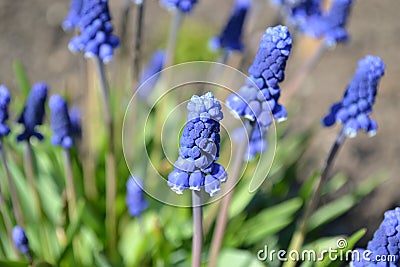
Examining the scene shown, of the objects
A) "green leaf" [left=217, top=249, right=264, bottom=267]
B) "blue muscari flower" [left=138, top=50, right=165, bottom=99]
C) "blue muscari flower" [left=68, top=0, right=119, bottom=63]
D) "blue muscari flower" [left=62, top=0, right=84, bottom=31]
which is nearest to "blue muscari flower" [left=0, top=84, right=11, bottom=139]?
"blue muscari flower" [left=68, top=0, right=119, bottom=63]

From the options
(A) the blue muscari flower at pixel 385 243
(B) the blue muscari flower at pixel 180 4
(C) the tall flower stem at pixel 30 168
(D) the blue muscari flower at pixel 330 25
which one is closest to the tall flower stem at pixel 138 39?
(B) the blue muscari flower at pixel 180 4

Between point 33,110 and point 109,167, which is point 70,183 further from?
point 33,110

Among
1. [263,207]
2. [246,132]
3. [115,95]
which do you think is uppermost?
[115,95]

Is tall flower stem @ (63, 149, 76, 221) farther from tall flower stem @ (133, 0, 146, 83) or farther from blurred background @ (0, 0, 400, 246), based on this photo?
blurred background @ (0, 0, 400, 246)

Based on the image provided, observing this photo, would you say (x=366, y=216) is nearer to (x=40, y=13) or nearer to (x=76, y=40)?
(x=76, y=40)

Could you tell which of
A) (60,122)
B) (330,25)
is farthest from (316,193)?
(60,122)

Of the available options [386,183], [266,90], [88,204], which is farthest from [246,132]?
[386,183]
